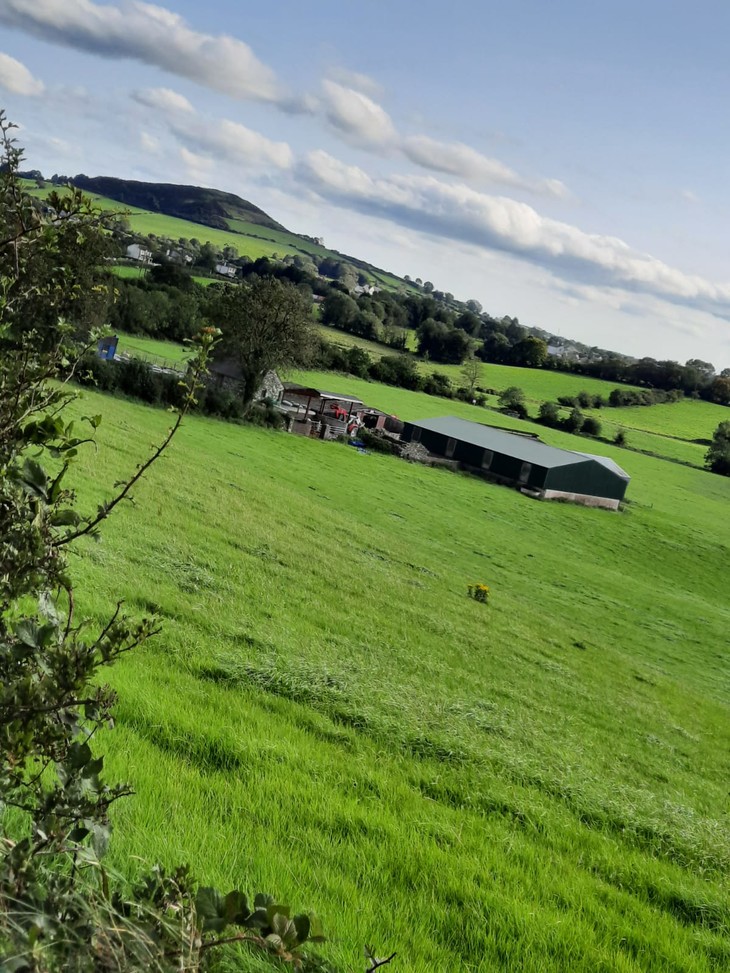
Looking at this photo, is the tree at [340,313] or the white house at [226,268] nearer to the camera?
the tree at [340,313]

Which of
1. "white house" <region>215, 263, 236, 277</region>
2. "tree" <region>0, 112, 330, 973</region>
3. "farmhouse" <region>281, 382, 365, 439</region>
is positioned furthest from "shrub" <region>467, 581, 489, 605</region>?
"white house" <region>215, 263, 236, 277</region>

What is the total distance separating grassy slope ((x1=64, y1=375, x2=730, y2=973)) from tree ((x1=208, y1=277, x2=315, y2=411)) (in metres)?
31.8

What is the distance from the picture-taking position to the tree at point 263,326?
5562cm

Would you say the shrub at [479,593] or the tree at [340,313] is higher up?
the tree at [340,313]

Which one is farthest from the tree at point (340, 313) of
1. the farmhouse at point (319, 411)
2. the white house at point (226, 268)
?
the farmhouse at point (319, 411)

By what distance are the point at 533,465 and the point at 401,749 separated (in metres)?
58.6

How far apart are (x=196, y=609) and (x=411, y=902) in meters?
6.81

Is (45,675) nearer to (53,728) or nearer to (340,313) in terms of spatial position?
(53,728)

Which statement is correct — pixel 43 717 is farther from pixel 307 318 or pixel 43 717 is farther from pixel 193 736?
pixel 307 318

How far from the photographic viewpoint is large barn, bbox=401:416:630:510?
63.9 metres

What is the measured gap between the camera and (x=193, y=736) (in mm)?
6133

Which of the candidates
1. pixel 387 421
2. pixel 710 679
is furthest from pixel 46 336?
pixel 387 421

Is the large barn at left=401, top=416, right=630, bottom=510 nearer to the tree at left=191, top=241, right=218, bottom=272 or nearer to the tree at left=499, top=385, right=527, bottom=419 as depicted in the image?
the tree at left=499, top=385, right=527, bottom=419

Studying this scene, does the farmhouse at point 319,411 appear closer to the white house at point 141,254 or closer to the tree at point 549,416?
the white house at point 141,254
